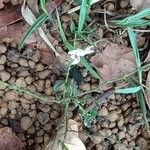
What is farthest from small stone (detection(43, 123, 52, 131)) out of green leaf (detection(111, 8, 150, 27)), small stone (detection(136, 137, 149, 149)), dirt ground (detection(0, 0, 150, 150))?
green leaf (detection(111, 8, 150, 27))

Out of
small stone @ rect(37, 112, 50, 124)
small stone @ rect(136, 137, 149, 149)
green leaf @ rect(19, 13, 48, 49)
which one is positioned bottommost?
small stone @ rect(136, 137, 149, 149)

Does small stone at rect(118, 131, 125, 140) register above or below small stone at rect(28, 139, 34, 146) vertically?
below

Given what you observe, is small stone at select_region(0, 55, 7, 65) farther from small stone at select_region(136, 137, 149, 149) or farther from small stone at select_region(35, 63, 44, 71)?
small stone at select_region(136, 137, 149, 149)

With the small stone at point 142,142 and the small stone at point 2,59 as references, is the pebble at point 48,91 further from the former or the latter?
the small stone at point 142,142

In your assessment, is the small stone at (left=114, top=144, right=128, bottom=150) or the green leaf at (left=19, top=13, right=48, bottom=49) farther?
the small stone at (left=114, top=144, right=128, bottom=150)

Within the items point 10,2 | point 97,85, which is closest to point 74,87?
point 97,85

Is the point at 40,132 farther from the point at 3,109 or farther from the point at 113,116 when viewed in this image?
the point at 113,116

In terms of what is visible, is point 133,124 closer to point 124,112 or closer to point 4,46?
point 124,112
